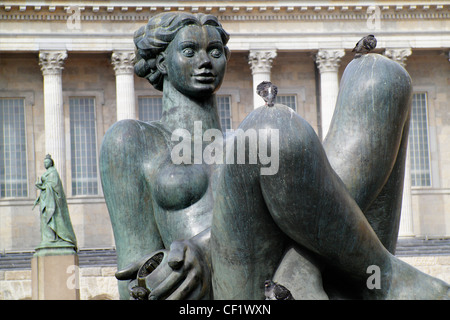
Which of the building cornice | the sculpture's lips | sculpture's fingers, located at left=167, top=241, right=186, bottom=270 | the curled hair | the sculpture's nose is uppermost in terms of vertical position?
the building cornice

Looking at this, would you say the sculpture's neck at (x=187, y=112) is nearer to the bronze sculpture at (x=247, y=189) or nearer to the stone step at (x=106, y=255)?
the bronze sculpture at (x=247, y=189)

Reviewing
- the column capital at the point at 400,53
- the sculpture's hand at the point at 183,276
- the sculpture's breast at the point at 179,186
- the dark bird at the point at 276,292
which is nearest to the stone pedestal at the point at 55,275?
the sculpture's breast at the point at 179,186

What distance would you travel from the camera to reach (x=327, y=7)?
37938 millimetres

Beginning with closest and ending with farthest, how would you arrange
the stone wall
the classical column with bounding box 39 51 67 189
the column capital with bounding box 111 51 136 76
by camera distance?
1. the stone wall
2. the classical column with bounding box 39 51 67 189
3. the column capital with bounding box 111 51 136 76

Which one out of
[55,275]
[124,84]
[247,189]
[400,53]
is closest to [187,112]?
[247,189]

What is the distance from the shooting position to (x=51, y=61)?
37031 millimetres

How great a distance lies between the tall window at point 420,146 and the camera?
39156mm

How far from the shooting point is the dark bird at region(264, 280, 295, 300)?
239 cm

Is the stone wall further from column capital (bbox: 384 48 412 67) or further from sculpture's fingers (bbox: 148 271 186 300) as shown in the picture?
sculpture's fingers (bbox: 148 271 186 300)

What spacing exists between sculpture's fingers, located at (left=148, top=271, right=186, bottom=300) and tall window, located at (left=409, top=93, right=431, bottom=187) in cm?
3728

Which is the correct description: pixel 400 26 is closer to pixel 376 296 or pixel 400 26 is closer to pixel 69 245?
pixel 69 245

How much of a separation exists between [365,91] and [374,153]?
6.5 inches

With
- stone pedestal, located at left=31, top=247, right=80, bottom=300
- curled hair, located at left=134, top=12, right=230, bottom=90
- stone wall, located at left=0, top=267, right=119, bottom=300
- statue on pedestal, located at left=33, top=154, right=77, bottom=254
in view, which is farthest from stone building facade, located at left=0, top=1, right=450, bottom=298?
curled hair, located at left=134, top=12, right=230, bottom=90

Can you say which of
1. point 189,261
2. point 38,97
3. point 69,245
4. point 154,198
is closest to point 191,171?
point 154,198
